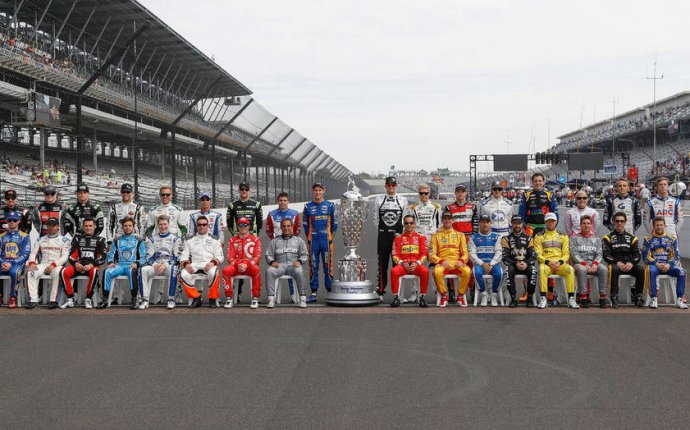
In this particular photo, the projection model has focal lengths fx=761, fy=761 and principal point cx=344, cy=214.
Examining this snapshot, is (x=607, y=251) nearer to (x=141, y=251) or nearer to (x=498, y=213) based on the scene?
(x=498, y=213)

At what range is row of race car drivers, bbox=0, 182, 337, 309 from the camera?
9.84 metres

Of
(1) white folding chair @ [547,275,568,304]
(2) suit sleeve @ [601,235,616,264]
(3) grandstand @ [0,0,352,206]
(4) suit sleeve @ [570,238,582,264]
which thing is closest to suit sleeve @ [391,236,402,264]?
(1) white folding chair @ [547,275,568,304]

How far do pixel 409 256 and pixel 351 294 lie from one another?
91cm

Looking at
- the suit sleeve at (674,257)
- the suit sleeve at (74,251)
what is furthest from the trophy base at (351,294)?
the suit sleeve at (674,257)

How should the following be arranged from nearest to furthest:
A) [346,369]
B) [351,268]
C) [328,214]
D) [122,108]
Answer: [346,369] → [351,268] → [328,214] → [122,108]

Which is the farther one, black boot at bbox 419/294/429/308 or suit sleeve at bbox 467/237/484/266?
suit sleeve at bbox 467/237/484/266

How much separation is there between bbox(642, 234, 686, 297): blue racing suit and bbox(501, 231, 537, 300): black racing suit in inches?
57.5

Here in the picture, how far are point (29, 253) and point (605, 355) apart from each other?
24.3ft

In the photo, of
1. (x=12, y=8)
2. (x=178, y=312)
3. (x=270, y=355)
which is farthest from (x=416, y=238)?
(x=12, y=8)

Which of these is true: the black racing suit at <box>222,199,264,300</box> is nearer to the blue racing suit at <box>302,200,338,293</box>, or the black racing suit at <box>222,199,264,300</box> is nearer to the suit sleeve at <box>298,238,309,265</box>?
the blue racing suit at <box>302,200,338,293</box>

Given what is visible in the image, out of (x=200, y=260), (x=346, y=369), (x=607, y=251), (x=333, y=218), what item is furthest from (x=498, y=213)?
(x=346, y=369)

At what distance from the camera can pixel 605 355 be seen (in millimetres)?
6613

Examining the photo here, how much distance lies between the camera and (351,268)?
32.7 ft

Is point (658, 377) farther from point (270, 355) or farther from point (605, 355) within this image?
point (270, 355)
